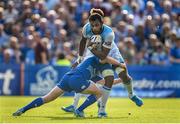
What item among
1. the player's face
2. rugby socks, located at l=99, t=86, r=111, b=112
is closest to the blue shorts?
rugby socks, located at l=99, t=86, r=111, b=112

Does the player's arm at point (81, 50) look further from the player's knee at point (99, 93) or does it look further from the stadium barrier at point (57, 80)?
the stadium barrier at point (57, 80)

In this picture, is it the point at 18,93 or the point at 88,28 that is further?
the point at 18,93

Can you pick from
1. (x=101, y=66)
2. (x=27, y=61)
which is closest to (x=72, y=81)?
(x=101, y=66)

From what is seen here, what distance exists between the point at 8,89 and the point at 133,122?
12.6m

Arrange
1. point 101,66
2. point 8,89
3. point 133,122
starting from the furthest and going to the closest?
point 8,89, point 101,66, point 133,122

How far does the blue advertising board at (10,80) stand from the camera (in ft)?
83.5

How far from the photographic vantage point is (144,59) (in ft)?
84.7

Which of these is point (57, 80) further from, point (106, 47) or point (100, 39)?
point (106, 47)

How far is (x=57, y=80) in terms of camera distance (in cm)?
2556

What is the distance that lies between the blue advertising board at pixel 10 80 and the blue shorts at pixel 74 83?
11.1 m

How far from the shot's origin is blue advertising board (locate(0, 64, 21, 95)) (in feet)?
83.5

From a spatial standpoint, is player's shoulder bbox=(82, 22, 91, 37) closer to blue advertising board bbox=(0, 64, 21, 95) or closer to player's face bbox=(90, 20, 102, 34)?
player's face bbox=(90, 20, 102, 34)

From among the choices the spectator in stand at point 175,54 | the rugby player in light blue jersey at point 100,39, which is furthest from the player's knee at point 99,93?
the spectator in stand at point 175,54

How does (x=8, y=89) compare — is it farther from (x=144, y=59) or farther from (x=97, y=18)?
(x=97, y=18)
